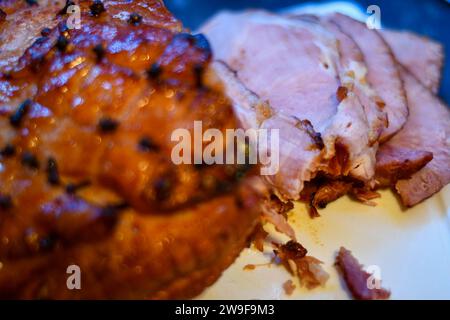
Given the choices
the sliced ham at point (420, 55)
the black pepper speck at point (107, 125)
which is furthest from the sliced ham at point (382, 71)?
the black pepper speck at point (107, 125)

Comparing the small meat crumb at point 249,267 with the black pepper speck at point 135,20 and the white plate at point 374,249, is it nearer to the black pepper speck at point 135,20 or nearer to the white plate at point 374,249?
the white plate at point 374,249

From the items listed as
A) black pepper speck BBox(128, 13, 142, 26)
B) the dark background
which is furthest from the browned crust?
the dark background

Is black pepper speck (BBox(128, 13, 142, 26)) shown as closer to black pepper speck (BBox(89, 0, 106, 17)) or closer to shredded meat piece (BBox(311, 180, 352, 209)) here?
black pepper speck (BBox(89, 0, 106, 17))

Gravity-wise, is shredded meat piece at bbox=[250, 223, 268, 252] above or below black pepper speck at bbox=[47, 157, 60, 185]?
below

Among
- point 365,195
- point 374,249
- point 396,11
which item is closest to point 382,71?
point 365,195

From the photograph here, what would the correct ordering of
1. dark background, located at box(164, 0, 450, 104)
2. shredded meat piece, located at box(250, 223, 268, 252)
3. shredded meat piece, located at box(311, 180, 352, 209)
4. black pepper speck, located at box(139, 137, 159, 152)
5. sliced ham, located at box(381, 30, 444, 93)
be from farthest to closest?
dark background, located at box(164, 0, 450, 104) → sliced ham, located at box(381, 30, 444, 93) → shredded meat piece, located at box(311, 180, 352, 209) → shredded meat piece, located at box(250, 223, 268, 252) → black pepper speck, located at box(139, 137, 159, 152)
